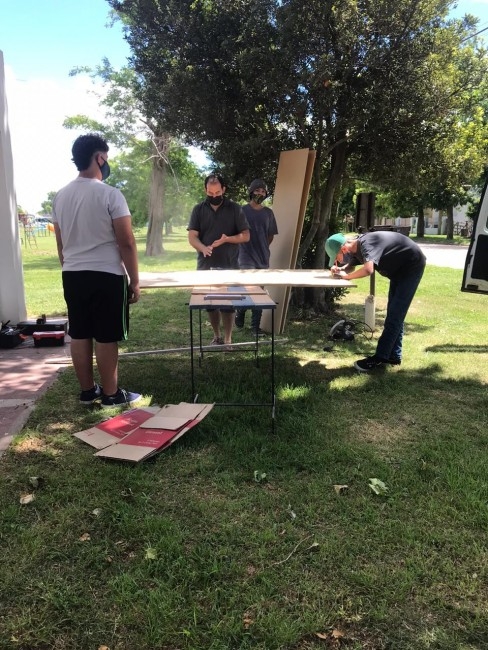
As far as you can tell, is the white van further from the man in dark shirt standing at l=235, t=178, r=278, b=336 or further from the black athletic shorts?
the black athletic shorts

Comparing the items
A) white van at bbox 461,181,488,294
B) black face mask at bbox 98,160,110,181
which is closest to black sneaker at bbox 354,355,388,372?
white van at bbox 461,181,488,294

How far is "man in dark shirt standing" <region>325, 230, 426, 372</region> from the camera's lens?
4207 mm

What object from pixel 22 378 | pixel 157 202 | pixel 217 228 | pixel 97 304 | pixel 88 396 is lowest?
pixel 22 378

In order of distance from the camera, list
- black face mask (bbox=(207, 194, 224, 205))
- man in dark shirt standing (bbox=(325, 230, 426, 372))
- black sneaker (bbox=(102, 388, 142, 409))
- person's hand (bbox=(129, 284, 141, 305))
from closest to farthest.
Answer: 1. person's hand (bbox=(129, 284, 141, 305))
2. black sneaker (bbox=(102, 388, 142, 409))
3. man in dark shirt standing (bbox=(325, 230, 426, 372))
4. black face mask (bbox=(207, 194, 224, 205))

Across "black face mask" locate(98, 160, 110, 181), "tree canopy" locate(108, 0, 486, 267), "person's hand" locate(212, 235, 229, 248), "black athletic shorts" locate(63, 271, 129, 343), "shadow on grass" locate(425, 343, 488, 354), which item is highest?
"tree canopy" locate(108, 0, 486, 267)

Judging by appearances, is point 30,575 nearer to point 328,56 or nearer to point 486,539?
point 486,539

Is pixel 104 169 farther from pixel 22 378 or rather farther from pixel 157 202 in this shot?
pixel 157 202

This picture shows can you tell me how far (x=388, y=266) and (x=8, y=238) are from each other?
4.63 metres

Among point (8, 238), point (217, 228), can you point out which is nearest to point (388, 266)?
point (217, 228)

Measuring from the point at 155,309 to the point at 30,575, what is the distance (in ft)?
20.3

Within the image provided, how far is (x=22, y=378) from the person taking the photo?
176 inches

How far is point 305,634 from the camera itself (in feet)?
5.80

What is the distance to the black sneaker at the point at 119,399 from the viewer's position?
378cm

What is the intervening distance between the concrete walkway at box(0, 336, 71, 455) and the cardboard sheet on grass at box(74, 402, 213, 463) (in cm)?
60
